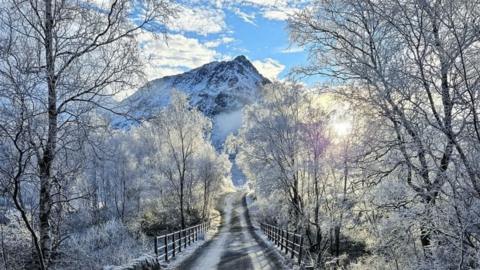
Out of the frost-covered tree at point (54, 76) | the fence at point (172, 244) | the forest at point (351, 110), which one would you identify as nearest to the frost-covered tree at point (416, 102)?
the forest at point (351, 110)

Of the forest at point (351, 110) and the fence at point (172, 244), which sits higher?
the forest at point (351, 110)

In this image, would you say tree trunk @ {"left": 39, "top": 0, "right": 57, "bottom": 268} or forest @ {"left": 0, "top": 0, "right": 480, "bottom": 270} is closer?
forest @ {"left": 0, "top": 0, "right": 480, "bottom": 270}

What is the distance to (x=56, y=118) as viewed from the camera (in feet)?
25.2

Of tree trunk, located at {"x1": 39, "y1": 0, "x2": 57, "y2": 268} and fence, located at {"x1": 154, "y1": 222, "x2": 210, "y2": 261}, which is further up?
tree trunk, located at {"x1": 39, "y1": 0, "x2": 57, "y2": 268}

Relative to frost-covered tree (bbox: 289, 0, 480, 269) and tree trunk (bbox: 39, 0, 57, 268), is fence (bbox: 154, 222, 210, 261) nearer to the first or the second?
tree trunk (bbox: 39, 0, 57, 268)

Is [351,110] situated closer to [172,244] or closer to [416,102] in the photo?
[416,102]

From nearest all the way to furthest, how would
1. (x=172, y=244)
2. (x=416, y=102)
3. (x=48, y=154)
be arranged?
(x=416, y=102) < (x=48, y=154) < (x=172, y=244)

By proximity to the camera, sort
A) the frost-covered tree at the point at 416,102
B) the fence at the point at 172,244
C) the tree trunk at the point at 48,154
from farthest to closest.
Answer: the fence at the point at 172,244, the tree trunk at the point at 48,154, the frost-covered tree at the point at 416,102

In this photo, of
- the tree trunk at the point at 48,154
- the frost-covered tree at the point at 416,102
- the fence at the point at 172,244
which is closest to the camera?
the frost-covered tree at the point at 416,102

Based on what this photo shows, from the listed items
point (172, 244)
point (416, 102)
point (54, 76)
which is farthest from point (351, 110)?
point (172, 244)

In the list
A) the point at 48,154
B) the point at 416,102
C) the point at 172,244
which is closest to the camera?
the point at 416,102

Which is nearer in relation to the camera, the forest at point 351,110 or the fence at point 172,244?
the forest at point 351,110

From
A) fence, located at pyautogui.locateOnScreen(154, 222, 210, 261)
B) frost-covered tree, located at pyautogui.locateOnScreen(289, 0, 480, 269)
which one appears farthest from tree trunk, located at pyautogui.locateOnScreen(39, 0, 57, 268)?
fence, located at pyautogui.locateOnScreen(154, 222, 210, 261)

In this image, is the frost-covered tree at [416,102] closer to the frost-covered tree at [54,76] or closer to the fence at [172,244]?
the frost-covered tree at [54,76]
